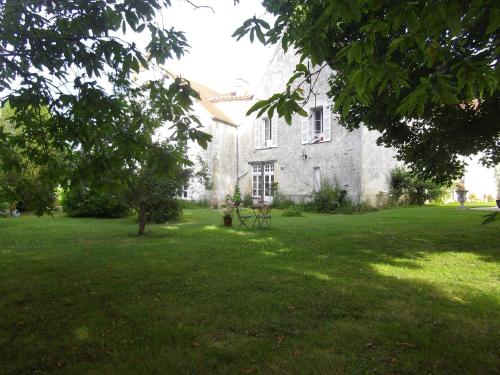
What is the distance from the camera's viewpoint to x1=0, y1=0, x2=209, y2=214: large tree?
4.23m

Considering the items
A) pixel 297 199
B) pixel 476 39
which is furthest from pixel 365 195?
pixel 476 39

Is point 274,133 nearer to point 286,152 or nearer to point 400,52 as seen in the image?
point 286,152

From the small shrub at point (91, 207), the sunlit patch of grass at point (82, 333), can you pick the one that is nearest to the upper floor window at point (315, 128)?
the small shrub at point (91, 207)

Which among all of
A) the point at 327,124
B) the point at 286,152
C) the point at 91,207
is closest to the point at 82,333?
the point at 91,207

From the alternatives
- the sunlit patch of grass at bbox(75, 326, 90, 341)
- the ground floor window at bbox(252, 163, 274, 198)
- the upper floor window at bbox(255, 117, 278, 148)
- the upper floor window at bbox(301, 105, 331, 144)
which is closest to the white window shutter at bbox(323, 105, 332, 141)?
the upper floor window at bbox(301, 105, 331, 144)

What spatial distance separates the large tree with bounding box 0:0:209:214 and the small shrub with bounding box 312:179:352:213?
13.8 metres

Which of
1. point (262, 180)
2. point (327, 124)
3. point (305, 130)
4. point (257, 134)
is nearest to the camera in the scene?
point (327, 124)

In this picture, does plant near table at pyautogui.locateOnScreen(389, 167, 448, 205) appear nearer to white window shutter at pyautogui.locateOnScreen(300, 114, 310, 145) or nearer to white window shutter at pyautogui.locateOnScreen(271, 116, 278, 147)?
white window shutter at pyautogui.locateOnScreen(300, 114, 310, 145)

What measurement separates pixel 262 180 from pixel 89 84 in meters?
17.8

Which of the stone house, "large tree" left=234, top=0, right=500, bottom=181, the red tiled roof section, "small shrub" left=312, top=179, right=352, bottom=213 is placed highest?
the red tiled roof section

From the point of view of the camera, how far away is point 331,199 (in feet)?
58.3

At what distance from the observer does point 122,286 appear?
494cm

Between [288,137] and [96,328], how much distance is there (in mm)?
18379

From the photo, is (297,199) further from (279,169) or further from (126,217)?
(126,217)
